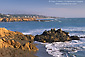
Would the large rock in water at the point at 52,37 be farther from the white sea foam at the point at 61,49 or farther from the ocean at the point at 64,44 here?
the white sea foam at the point at 61,49

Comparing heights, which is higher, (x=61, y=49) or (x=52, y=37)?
(x=52, y=37)

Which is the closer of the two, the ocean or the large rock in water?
the ocean

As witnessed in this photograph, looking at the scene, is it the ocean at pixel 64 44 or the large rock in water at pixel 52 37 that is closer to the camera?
the ocean at pixel 64 44

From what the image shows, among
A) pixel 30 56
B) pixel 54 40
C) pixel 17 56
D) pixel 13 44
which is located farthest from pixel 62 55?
pixel 54 40

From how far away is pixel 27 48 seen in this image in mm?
13469

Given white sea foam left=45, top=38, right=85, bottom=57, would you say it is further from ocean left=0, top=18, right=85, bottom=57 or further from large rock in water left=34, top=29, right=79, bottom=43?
large rock in water left=34, top=29, right=79, bottom=43

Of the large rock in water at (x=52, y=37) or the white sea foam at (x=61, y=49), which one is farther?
the large rock in water at (x=52, y=37)

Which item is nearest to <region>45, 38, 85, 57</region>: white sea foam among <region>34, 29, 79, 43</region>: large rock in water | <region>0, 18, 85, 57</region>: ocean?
<region>0, 18, 85, 57</region>: ocean

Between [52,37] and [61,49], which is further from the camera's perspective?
[52,37]

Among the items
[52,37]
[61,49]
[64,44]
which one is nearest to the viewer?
[61,49]

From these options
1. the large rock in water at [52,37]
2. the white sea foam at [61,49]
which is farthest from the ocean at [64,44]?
the large rock in water at [52,37]

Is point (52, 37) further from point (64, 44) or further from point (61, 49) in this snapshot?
point (61, 49)

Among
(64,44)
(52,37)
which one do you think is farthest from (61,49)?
(52,37)

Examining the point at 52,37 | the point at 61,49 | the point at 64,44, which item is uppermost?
the point at 52,37
